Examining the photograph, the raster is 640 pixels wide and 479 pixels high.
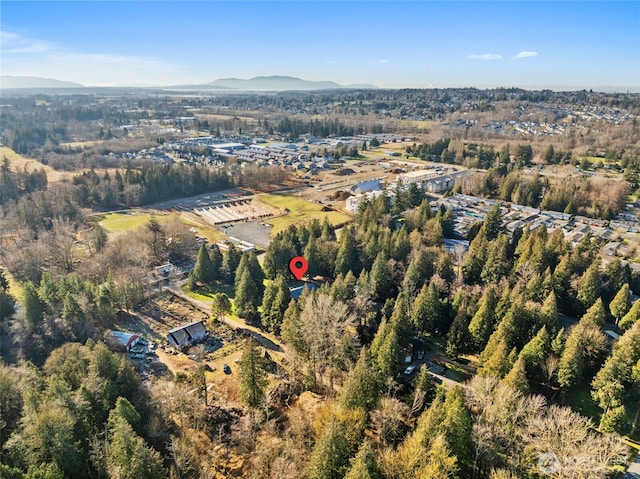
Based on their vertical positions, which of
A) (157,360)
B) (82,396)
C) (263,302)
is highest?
(82,396)

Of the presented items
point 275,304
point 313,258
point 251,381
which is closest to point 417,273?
point 313,258

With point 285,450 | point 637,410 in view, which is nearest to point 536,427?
point 637,410

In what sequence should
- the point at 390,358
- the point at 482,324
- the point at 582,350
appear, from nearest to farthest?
1. the point at 390,358
2. the point at 582,350
3. the point at 482,324

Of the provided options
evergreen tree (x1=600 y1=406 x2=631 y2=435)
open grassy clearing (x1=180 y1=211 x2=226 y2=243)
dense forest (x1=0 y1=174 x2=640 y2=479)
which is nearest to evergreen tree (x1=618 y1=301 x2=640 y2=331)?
dense forest (x1=0 y1=174 x2=640 y2=479)

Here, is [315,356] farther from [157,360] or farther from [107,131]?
[107,131]

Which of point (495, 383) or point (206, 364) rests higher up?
point (495, 383)

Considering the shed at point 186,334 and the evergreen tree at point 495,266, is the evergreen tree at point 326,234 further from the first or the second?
the shed at point 186,334

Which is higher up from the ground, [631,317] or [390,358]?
[390,358]

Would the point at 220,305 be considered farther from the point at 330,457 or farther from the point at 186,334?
the point at 330,457
